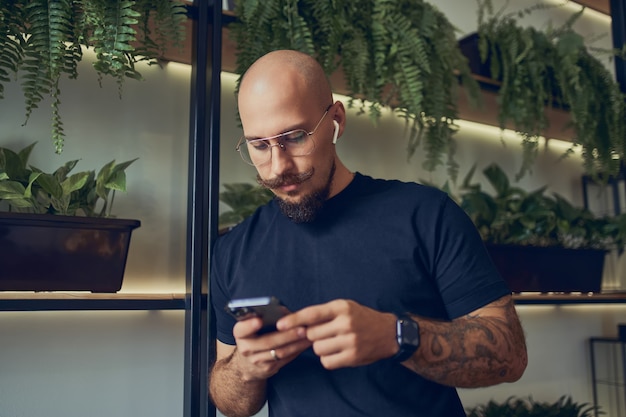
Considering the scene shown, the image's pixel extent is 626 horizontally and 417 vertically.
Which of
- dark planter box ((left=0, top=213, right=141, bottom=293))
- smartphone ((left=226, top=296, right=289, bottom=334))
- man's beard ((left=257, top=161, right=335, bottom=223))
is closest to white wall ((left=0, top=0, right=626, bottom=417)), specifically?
dark planter box ((left=0, top=213, right=141, bottom=293))

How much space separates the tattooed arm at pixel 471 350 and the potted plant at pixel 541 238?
91cm

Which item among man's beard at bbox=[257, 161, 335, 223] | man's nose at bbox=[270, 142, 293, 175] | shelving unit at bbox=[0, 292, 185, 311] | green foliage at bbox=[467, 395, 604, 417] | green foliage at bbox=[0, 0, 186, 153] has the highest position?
green foliage at bbox=[0, 0, 186, 153]

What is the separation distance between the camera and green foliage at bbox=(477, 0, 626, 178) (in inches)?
79.6

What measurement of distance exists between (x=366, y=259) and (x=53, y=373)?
954 mm

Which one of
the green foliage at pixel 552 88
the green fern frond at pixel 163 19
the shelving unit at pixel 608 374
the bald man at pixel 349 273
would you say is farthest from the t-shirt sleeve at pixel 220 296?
the shelving unit at pixel 608 374

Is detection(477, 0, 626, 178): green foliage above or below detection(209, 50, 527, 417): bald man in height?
above

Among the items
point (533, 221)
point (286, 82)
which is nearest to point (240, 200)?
point (286, 82)

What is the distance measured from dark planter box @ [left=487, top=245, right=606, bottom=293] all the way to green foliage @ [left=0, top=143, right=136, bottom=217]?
47.3 inches

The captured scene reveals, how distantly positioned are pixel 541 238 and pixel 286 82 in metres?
1.31

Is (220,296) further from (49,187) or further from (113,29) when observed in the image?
(113,29)

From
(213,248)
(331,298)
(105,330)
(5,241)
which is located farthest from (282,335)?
(105,330)

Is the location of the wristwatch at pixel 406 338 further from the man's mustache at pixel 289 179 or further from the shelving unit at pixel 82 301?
the shelving unit at pixel 82 301

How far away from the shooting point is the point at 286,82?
112cm

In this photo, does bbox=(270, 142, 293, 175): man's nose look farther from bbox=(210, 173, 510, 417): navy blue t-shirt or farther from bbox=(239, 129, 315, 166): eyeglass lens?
bbox=(210, 173, 510, 417): navy blue t-shirt
